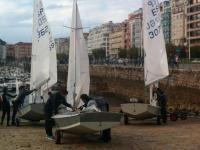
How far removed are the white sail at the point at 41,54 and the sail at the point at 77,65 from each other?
79.2 inches

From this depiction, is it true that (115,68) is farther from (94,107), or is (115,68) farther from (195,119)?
(94,107)

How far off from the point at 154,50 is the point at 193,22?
10206 centimetres

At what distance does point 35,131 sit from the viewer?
16391 mm

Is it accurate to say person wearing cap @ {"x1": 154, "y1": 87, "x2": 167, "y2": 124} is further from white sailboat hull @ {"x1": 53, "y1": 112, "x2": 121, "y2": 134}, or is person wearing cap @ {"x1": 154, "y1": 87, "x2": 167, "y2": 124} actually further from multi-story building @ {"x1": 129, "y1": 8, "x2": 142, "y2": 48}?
multi-story building @ {"x1": 129, "y1": 8, "x2": 142, "y2": 48}

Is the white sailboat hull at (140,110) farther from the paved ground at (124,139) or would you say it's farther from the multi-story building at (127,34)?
the multi-story building at (127,34)

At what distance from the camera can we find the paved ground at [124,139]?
500 inches

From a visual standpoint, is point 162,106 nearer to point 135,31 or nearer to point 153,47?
point 153,47

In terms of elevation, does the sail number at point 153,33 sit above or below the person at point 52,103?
above

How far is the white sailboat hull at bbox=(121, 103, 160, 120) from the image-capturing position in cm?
1736

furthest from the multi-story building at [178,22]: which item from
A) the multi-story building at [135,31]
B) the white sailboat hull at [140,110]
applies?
the white sailboat hull at [140,110]

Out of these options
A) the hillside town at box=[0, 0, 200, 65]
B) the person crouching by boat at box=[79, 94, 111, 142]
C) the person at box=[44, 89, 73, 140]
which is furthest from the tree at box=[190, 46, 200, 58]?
the person at box=[44, 89, 73, 140]

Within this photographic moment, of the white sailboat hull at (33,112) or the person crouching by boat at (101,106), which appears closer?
the person crouching by boat at (101,106)

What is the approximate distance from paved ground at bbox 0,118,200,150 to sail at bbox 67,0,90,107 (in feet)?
5.93

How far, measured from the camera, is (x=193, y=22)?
119125 millimetres
